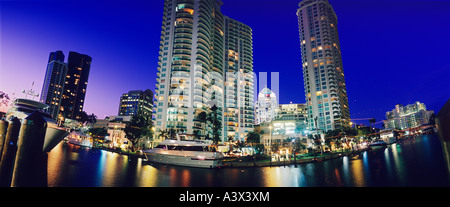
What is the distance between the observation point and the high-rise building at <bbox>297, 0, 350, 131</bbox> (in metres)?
78.3

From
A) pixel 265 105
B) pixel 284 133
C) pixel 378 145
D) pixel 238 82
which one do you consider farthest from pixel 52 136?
pixel 265 105

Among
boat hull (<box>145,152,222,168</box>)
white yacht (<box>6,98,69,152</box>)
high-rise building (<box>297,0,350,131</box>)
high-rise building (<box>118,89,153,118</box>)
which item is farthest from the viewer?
high-rise building (<box>118,89,153,118</box>)

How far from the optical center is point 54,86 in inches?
5000

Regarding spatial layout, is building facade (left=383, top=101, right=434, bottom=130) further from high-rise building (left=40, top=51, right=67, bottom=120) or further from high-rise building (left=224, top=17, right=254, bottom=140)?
high-rise building (left=40, top=51, right=67, bottom=120)

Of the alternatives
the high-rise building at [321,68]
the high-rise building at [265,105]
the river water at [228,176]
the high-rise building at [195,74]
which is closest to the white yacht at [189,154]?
the river water at [228,176]

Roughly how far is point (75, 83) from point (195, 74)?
469 ft

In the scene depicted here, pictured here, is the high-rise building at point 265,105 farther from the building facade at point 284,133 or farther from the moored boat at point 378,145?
the moored boat at point 378,145

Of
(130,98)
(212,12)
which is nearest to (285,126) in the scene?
(212,12)

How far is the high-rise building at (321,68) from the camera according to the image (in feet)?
257

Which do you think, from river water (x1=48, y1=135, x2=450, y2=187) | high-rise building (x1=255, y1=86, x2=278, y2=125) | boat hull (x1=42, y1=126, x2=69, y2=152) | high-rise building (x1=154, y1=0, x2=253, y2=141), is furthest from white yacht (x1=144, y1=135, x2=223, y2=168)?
high-rise building (x1=255, y1=86, x2=278, y2=125)

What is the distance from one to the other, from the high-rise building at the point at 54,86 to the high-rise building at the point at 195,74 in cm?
10873

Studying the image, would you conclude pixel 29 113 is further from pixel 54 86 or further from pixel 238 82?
pixel 54 86

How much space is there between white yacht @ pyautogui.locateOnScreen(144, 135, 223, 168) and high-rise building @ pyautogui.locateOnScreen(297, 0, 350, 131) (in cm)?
6708

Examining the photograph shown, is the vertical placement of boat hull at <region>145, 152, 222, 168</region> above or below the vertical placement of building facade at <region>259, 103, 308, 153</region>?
below
